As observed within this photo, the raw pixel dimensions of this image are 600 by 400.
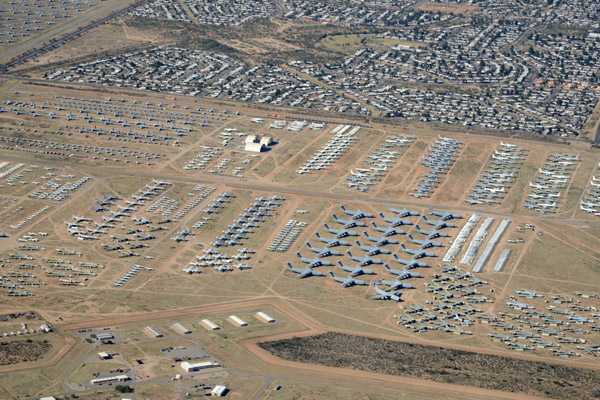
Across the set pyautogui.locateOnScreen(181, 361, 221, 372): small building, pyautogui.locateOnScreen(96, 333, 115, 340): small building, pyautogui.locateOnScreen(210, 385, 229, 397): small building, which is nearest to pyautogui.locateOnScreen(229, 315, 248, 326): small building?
pyautogui.locateOnScreen(181, 361, 221, 372): small building

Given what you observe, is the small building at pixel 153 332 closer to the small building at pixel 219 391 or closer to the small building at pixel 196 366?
the small building at pixel 196 366

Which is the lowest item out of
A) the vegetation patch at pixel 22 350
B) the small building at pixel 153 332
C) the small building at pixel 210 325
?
the small building at pixel 210 325

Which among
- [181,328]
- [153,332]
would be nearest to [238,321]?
[181,328]

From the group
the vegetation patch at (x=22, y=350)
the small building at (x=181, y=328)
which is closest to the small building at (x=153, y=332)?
the small building at (x=181, y=328)

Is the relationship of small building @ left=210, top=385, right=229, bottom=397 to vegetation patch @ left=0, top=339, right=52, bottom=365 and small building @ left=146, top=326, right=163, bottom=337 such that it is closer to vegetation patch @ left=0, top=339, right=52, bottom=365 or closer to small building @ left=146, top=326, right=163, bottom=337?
small building @ left=146, top=326, right=163, bottom=337

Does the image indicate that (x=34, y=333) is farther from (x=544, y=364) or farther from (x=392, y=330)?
(x=544, y=364)

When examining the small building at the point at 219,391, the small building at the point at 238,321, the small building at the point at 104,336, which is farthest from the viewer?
the small building at the point at 238,321

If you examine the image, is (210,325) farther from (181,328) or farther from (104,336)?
(104,336)
